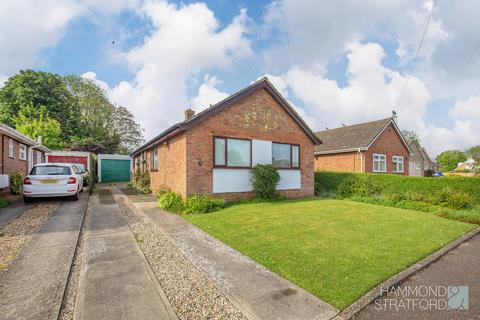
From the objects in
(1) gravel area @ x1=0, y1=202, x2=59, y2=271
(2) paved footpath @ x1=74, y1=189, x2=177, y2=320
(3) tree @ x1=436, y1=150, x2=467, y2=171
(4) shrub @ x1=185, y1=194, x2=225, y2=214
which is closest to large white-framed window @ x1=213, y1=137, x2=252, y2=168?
(4) shrub @ x1=185, y1=194, x2=225, y2=214

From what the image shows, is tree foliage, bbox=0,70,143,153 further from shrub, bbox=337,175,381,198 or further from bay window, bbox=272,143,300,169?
shrub, bbox=337,175,381,198

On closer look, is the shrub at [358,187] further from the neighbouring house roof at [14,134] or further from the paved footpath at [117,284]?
the neighbouring house roof at [14,134]

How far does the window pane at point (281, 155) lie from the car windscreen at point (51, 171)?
892 cm

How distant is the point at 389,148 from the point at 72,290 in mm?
24033

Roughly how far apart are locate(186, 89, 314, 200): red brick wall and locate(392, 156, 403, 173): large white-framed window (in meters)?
13.1

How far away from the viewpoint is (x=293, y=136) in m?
12.5

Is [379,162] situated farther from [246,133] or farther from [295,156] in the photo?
[246,133]

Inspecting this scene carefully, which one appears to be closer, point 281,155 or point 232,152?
point 232,152

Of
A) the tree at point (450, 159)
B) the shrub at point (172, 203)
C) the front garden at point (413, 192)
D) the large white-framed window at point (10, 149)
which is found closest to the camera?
the shrub at point (172, 203)

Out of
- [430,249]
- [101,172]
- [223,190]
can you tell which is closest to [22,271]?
[223,190]

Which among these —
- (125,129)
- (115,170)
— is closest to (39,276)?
(115,170)

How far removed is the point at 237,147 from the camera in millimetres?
10516

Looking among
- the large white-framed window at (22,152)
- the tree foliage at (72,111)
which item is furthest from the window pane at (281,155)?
the tree foliage at (72,111)

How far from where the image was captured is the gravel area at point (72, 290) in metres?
2.76
